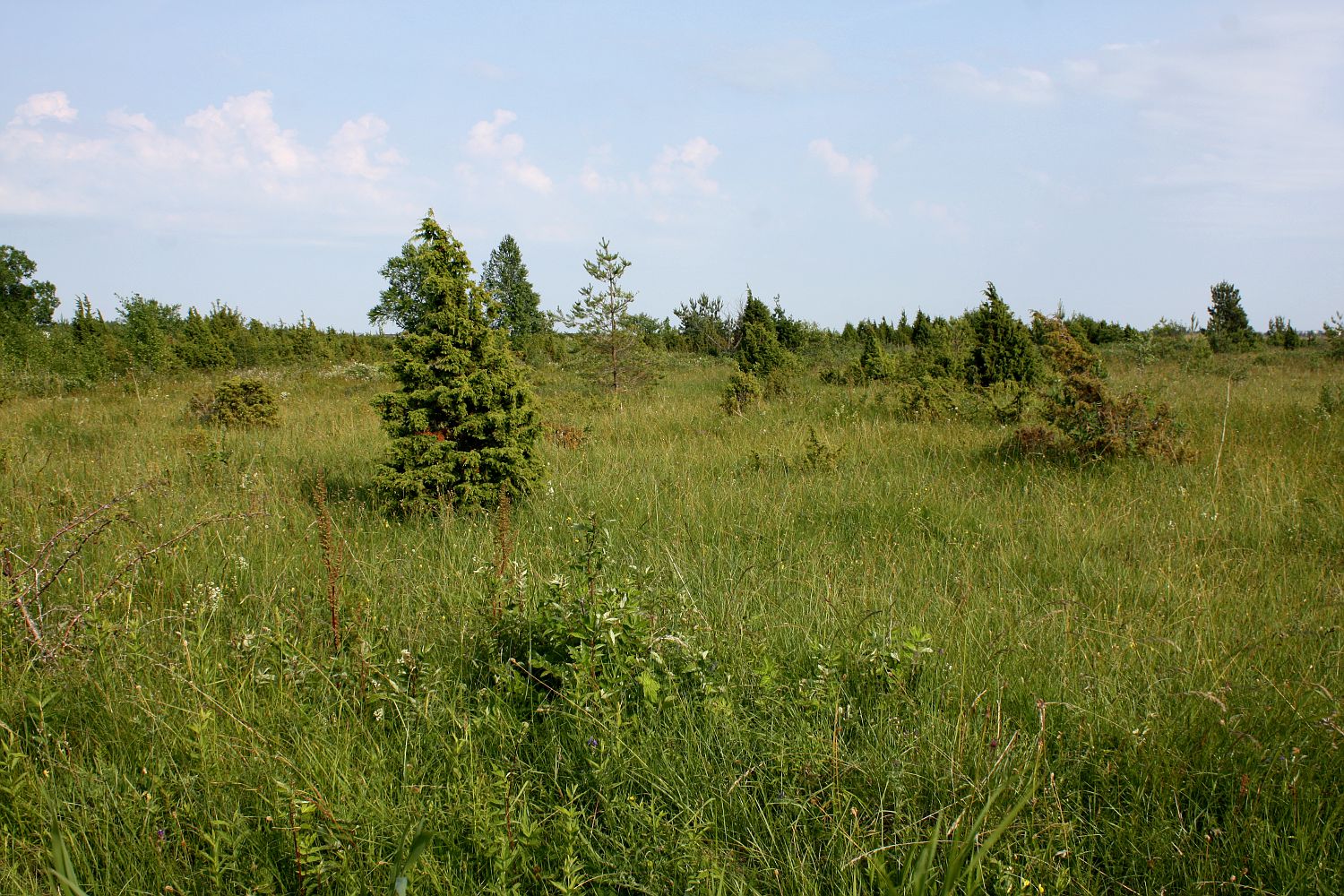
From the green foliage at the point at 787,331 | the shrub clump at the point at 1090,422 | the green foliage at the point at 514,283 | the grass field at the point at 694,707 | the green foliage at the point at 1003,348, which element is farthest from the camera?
the green foliage at the point at 514,283

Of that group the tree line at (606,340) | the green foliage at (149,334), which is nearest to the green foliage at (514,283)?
the tree line at (606,340)

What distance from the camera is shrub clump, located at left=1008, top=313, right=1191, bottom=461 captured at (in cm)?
577

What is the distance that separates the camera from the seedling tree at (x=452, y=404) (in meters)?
4.86

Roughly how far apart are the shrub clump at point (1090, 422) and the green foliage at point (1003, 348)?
15.3 ft

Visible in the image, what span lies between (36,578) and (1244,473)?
719cm

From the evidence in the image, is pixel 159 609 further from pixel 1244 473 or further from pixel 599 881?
pixel 1244 473

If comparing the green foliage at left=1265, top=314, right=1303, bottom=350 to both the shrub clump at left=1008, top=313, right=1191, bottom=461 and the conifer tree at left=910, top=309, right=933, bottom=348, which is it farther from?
the shrub clump at left=1008, top=313, right=1191, bottom=461

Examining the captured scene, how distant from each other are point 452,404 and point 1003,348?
29.7 ft

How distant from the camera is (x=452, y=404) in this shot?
5.02 metres

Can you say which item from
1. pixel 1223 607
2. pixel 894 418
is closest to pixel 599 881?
pixel 1223 607

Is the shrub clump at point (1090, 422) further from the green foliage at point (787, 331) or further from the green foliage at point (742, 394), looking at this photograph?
the green foliage at point (787, 331)

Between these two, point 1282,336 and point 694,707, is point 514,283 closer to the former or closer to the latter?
point 1282,336

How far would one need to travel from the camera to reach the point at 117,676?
2514 mm

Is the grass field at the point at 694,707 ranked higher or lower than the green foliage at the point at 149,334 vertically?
lower
